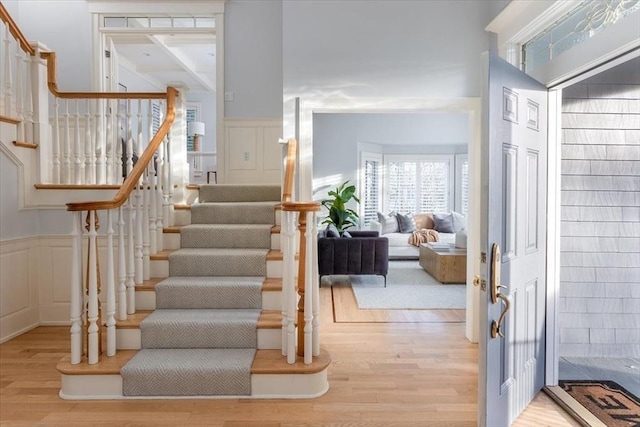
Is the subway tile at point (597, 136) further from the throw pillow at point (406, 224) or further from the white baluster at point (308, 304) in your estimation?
the throw pillow at point (406, 224)

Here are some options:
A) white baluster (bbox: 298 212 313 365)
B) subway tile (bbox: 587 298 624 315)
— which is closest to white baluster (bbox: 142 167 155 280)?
white baluster (bbox: 298 212 313 365)

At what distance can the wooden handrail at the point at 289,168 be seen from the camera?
3174 millimetres

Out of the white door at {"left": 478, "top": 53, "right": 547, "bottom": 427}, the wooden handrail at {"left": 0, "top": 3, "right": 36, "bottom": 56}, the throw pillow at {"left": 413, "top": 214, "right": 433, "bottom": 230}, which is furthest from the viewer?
the throw pillow at {"left": 413, "top": 214, "right": 433, "bottom": 230}

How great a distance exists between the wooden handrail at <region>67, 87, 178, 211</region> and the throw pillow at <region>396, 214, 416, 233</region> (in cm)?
606

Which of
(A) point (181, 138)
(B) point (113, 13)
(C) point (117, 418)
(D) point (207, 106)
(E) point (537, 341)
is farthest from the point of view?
(D) point (207, 106)

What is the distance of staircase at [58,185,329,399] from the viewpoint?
2.69m

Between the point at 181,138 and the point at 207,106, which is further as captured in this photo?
the point at 207,106

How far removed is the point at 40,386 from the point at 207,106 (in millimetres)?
7657

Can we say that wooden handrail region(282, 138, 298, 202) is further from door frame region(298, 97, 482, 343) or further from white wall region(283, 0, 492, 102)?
white wall region(283, 0, 492, 102)

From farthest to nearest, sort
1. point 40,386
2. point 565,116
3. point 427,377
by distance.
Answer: point 565,116
point 427,377
point 40,386

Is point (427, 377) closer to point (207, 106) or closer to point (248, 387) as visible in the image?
point (248, 387)

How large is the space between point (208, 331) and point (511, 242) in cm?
199

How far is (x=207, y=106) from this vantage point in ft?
31.7

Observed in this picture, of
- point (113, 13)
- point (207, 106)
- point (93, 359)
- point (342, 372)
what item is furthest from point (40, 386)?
point (207, 106)
